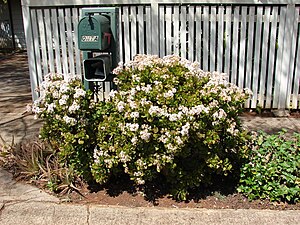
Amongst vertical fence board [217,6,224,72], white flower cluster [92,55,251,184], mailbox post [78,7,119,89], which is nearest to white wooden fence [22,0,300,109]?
vertical fence board [217,6,224,72]

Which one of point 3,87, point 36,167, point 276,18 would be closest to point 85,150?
point 36,167

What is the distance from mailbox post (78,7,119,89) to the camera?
363 cm

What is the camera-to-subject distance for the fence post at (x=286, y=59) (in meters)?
5.61

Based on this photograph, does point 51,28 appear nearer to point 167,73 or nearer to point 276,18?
point 167,73

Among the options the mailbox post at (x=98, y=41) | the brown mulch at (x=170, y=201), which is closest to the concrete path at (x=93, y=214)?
the brown mulch at (x=170, y=201)

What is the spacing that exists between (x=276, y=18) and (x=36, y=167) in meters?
4.23

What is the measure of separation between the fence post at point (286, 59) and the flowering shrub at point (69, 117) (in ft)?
11.8

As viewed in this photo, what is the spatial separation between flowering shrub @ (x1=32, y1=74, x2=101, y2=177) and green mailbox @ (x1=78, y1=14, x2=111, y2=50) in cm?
41

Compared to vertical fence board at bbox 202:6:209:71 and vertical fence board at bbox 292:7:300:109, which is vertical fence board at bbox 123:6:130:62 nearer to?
vertical fence board at bbox 202:6:209:71

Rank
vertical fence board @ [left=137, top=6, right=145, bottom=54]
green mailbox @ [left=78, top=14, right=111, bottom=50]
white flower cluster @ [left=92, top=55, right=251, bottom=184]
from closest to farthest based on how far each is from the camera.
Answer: white flower cluster @ [left=92, top=55, right=251, bottom=184] → green mailbox @ [left=78, top=14, right=111, bottom=50] → vertical fence board @ [left=137, top=6, right=145, bottom=54]

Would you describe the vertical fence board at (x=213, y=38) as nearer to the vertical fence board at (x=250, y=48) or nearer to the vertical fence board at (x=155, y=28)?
the vertical fence board at (x=250, y=48)

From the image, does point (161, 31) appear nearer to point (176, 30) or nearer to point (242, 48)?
point (176, 30)

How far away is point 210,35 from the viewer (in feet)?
19.0

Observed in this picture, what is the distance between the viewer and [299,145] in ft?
12.4
